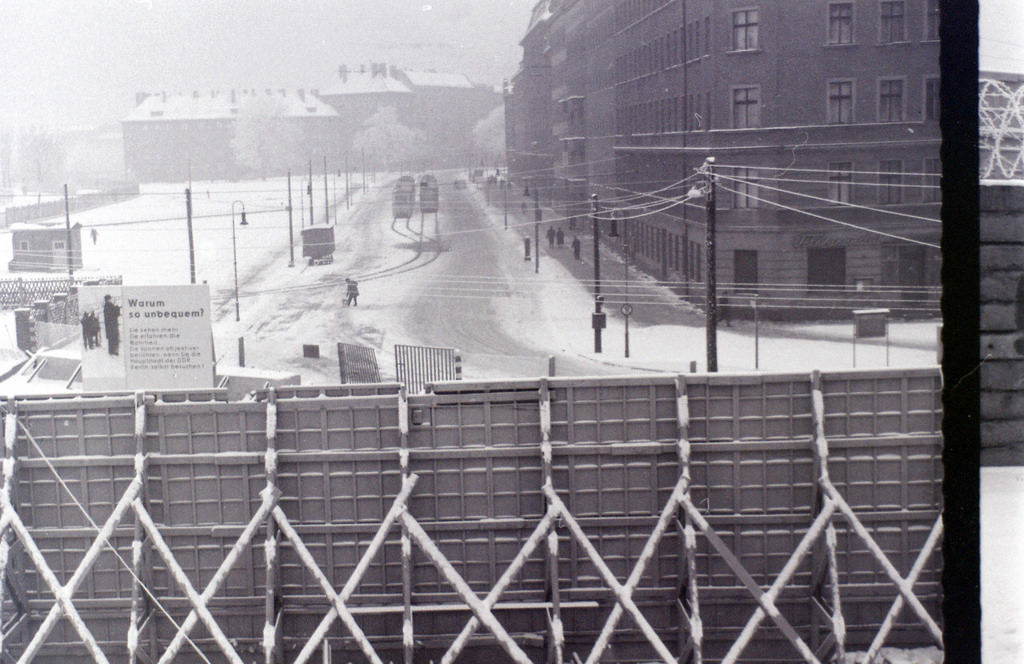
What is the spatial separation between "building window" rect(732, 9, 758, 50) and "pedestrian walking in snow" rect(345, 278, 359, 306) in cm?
376

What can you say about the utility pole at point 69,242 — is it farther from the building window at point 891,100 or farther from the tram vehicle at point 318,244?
the building window at point 891,100

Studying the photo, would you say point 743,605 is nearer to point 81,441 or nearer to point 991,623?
point 991,623

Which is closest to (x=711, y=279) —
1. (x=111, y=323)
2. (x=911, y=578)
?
(x=911, y=578)

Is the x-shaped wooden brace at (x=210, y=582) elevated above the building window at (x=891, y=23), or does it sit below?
below

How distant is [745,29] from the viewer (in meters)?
Answer: 8.49

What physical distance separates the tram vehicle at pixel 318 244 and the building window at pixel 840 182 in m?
4.06

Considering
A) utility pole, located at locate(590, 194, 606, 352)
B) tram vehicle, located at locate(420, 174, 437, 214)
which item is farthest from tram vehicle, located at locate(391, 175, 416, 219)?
utility pole, located at locate(590, 194, 606, 352)

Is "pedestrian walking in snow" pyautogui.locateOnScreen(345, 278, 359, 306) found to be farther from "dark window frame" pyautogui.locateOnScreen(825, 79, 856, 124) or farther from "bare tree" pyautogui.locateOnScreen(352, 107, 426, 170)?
"dark window frame" pyautogui.locateOnScreen(825, 79, 856, 124)

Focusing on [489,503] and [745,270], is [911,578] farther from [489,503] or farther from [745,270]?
[745,270]

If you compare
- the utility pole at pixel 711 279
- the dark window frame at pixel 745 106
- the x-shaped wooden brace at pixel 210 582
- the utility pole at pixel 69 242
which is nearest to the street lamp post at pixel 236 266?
the utility pole at pixel 69 242

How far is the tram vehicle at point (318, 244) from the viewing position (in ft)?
28.0

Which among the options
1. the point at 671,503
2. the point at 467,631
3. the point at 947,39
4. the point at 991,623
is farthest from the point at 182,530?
the point at 947,39

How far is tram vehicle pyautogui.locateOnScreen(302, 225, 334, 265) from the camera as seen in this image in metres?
8.53

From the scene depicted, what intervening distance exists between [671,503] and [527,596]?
Result: 1.21m
